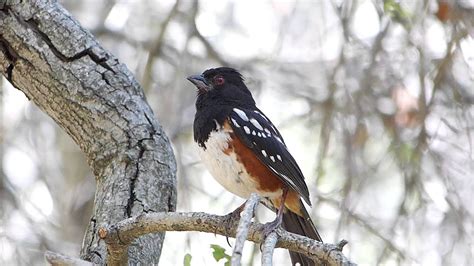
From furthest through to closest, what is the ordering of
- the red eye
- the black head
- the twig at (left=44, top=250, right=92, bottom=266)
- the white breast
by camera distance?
the red eye
the black head
the white breast
the twig at (left=44, top=250, right=92, bottom=266)

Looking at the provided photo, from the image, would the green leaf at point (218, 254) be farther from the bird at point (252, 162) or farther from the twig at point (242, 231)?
the twig at point (242, 231)

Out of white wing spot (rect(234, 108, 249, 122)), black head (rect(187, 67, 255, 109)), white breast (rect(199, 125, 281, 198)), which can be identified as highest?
black head (rect(187, 67, 255, 109))

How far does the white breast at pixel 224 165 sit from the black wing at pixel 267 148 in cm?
8

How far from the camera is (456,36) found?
3900 millimetres

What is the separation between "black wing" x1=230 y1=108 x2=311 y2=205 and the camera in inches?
130

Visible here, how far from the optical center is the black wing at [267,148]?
3311 millimetres

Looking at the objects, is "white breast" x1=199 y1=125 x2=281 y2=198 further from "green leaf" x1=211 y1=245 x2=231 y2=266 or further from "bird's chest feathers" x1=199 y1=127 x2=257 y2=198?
"green leaf" x1=211 y1=245 x2=231 y2=266

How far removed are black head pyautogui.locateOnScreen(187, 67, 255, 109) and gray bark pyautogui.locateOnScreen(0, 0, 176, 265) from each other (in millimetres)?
581

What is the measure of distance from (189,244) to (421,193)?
1.19 meters

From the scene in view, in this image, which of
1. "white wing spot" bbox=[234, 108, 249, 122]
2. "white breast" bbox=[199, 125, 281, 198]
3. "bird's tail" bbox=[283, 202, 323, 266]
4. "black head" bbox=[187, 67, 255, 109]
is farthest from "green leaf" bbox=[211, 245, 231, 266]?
"black head" bbox=[187, 67, 255, 109]

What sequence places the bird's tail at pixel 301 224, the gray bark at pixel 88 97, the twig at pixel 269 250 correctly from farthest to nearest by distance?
the bird's tail at pixel 301 224 → the gray bark at pixel 88 97 → the twig at pixel 269 250

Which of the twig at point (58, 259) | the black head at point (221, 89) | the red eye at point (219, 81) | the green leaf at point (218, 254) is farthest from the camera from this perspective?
the red eye at point (219, 81)

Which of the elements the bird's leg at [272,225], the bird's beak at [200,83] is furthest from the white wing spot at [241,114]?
the bird's leg at [272,225]

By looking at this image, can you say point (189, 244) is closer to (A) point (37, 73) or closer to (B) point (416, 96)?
(A) point (37, 73)
